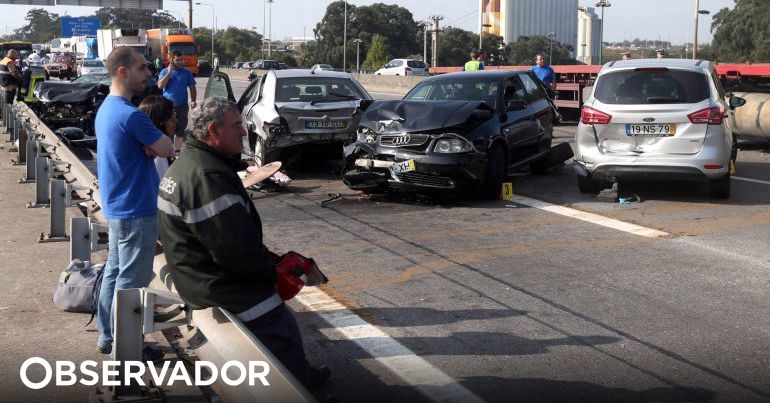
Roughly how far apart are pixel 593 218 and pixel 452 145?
1.90m

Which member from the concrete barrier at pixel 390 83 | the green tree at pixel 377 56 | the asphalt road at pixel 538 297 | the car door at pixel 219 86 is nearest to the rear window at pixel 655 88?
the asphalt road at pixel 538 297

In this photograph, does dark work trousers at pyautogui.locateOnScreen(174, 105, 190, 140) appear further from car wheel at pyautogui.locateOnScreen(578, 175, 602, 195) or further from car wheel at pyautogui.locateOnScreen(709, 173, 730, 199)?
car wheel at pyautogui.locateOnScreen(709, 173, 730, 199)

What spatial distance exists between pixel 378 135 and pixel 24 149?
7619mm

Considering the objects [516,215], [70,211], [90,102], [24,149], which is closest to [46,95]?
[90,102]

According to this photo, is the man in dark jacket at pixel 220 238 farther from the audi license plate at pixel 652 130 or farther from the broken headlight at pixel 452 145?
the audi license plate at pixel 652 130

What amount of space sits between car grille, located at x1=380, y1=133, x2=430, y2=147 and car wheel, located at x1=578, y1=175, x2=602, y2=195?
2325mm

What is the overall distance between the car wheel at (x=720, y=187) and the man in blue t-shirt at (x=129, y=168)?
816 cm

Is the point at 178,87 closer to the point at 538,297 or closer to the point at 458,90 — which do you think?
the point at 458,90

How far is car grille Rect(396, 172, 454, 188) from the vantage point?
11555 millimetres

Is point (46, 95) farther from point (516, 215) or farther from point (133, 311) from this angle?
point (133, 311)

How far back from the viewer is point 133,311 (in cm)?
498

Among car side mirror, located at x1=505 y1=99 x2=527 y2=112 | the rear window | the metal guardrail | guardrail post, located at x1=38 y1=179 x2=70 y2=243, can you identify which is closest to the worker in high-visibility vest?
car side mirror, located at x1=505 y1=99 x2=527 y2=112

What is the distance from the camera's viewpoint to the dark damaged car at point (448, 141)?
38.1ft

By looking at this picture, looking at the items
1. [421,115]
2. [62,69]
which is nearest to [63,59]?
[62,69]
